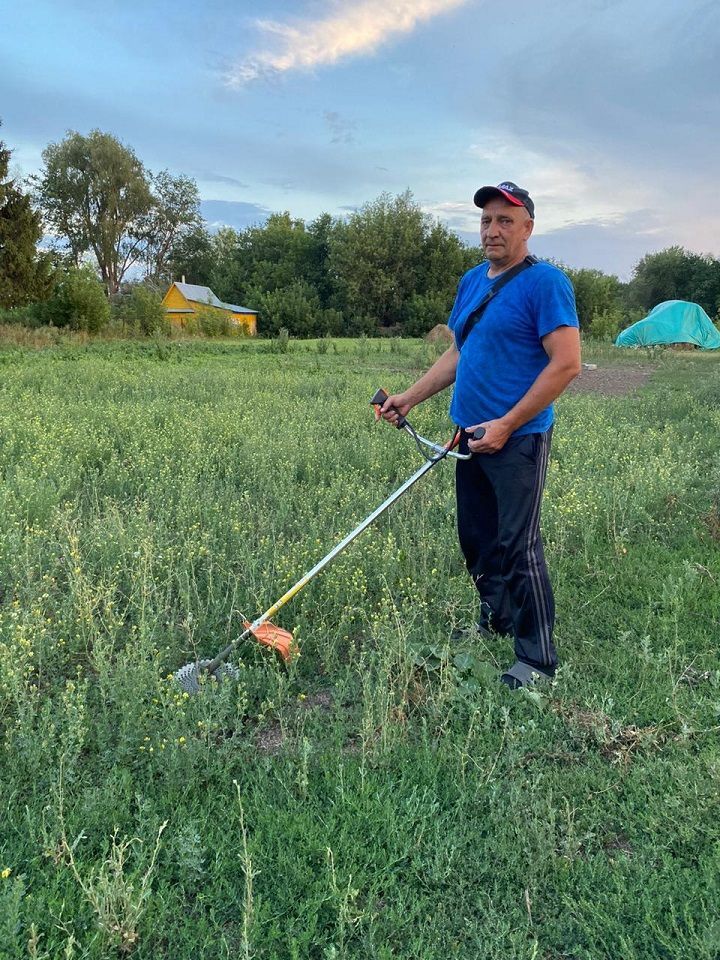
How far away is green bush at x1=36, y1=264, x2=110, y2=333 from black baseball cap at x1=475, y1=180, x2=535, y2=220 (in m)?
24.0

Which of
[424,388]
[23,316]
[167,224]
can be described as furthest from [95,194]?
[424,388]

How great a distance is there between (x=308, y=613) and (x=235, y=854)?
5.40 ft

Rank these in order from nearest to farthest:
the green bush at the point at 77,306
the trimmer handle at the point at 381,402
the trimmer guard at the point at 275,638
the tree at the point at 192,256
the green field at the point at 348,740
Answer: the green field at the point at 348,740
the trimmer guard at the point at 275,638
the trimmer handle at the point at 381,402
the green bush at the point at 77,306
the tree at the point at 192,256

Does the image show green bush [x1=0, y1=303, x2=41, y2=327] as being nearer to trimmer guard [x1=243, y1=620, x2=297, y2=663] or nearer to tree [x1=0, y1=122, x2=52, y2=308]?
tree [x1=0, y1=122, x2=52, y2=308]

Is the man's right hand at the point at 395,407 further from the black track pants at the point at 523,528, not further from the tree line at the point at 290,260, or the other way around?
the tree line at the point at 290,260

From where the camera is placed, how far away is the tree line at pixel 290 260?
33750 millimetres

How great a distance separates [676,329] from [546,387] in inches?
1065

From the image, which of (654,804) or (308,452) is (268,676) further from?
(308,452)

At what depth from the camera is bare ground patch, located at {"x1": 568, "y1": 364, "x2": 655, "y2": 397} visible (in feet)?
43.9

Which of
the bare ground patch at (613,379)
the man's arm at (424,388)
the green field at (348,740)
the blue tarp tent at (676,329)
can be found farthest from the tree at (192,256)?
the man's arm at (424,388)

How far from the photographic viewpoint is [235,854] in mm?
2293

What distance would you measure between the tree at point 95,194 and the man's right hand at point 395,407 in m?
56.8

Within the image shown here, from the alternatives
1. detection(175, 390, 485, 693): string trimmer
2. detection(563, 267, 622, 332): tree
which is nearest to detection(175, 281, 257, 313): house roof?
detection(563, 267, 622, 332): tree

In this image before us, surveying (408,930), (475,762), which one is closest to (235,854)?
(408,930)
